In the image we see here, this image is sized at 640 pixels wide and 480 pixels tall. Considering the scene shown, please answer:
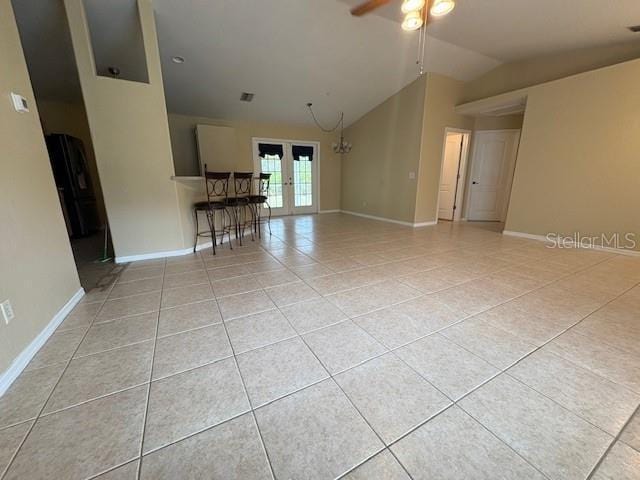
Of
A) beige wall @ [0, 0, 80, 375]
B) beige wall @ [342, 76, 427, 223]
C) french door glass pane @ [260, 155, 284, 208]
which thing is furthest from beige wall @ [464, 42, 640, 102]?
beige wall @ [0, 0, 80, 375]

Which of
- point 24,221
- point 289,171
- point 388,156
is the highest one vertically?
point 388,156

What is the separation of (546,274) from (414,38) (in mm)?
3926

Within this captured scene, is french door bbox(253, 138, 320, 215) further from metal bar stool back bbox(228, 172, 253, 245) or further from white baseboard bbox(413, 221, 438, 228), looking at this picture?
white baseboard bbox(413, 221, 438, 228)

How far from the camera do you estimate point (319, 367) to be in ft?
4.78

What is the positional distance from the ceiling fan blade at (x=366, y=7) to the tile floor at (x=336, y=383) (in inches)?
129

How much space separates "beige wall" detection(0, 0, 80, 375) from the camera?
148 cm

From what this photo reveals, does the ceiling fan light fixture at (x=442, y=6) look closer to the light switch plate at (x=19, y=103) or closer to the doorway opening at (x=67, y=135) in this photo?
the light switch plate at (x=19, y=103)

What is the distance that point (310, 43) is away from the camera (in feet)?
13.0

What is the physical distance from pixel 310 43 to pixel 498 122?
4541 mm

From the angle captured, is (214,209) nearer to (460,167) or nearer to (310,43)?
(310,43)

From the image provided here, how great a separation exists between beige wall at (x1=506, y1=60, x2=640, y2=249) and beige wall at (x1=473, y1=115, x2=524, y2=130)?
1.55m

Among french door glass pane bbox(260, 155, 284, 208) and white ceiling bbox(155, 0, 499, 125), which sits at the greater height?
white ceiling bbox(155, 0, 499, 125)

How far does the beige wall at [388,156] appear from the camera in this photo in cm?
528

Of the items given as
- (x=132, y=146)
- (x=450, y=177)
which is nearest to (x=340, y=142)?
(x=450, y=177)
